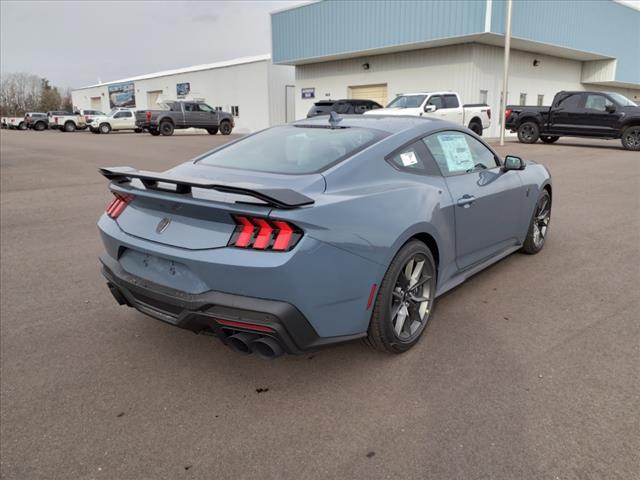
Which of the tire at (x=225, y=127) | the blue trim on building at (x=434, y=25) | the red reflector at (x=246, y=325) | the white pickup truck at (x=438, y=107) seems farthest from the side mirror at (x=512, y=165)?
the tire at (x=225, y=127)

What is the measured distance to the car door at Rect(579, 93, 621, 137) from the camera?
56.4 ft

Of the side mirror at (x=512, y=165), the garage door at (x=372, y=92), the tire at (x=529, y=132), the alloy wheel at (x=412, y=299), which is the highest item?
the garage door at (x=372, y=92)

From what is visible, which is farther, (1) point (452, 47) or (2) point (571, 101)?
(1) point (452, 47)

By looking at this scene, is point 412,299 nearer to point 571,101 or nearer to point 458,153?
point 458,153

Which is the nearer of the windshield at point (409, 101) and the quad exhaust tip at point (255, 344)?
the quad exhaust tip at point (255, 344)

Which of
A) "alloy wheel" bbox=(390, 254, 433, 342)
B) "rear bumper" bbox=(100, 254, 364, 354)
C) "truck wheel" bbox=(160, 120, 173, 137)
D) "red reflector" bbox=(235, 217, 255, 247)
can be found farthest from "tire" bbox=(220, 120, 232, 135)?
"red reflector" bbox=(235, 217, 255, 247)

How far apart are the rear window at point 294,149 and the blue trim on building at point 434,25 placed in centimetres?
2074

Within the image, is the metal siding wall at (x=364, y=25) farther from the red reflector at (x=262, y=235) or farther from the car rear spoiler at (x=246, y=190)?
the red reflector at (x=262, y=235)

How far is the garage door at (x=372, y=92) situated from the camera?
28.1 meters

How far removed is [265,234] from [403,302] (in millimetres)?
1159

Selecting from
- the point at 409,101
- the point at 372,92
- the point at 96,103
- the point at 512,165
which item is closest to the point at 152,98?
the point at 96,103

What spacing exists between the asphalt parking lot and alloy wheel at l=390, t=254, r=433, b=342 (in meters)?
0.15

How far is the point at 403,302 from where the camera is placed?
126 inches

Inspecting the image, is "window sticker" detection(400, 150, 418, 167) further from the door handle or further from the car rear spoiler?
the car rear spoiler
